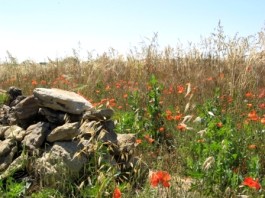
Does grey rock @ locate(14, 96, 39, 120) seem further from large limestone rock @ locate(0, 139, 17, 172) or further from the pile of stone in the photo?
large limestone rock @ locate(0, 139, 17, 172)

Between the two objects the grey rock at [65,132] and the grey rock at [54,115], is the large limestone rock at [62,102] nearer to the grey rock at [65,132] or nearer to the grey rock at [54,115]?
the grey rock at [54,115]

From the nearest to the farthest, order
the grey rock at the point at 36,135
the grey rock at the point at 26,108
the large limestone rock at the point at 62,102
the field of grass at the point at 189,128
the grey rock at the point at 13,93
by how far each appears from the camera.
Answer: the field of grass at the point at 189,128 < the grey rock at the point at 36,135 < the large limestone rock at the point at 62,102 < the grey rock at the point at 26,108 < the grey rock at the point at 13,93

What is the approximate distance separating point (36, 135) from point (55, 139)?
0.24m

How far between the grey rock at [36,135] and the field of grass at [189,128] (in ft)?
1.40

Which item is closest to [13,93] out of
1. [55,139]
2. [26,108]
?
[26,108]

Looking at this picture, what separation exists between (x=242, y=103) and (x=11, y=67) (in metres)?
8.37

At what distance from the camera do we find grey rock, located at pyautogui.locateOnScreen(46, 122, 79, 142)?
422cm

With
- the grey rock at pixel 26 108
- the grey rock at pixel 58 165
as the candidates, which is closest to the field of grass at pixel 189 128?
the grey rock at pixel 58 165

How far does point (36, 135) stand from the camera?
14.4 ft

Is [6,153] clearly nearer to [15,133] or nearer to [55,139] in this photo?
[15,133]

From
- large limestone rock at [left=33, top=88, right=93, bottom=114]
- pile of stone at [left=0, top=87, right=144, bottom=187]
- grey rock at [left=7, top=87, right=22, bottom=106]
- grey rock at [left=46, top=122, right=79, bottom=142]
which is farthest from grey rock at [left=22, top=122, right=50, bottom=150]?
grey rock at [left=7, top=87, right=22, bottom=106]

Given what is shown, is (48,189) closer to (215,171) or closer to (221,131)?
(215,171)

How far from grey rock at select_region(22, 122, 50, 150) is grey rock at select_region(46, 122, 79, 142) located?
14 cm

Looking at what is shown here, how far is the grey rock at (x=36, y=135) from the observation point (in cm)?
431
